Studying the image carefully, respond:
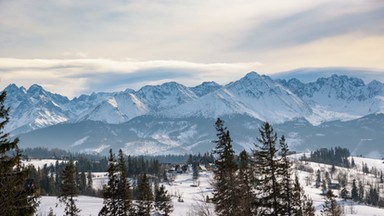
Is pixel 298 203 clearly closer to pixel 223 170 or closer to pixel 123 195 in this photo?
pixel 223 170

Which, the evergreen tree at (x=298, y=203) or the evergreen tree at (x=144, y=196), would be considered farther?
the evergreen tree at (x=144, y=196)

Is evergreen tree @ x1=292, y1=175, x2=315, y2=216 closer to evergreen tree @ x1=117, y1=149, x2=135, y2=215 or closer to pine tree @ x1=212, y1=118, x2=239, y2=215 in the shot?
pine tree @ x1=212, y1=118, x2=239, y2=215

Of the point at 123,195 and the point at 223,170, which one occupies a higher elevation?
the point at 223,170

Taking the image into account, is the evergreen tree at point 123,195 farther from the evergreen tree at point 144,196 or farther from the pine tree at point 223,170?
the evergreen tree at point 144,196

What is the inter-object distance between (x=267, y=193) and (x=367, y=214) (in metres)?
153

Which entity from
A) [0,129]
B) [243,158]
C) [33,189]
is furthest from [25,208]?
[243,158]

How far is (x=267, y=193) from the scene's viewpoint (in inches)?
1571

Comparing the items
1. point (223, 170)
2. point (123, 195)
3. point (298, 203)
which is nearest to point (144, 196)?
point (123, 195)

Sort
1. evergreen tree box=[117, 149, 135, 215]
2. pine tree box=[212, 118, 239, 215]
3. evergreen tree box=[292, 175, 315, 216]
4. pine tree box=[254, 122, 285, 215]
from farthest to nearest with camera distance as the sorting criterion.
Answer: evergreen tree box=[117, 149, 135, 215] < evergreen tree box=[292, 175, 315, 216] < pine tree box=[212, 118, 239, 215] < pine tree box=[254, 122, 285, 215]

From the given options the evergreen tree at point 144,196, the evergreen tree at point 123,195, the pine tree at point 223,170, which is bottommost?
the evergreen tree at point 144,196

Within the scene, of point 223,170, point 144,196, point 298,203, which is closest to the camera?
point 223,170

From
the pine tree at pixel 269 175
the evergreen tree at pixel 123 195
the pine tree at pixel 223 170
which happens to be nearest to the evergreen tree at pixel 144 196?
the evergreen tree at pixel 123 195

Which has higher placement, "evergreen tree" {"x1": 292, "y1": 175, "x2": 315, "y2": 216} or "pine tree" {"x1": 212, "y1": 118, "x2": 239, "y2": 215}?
"pine tree" {"x1": 212, "y1": 118, "x2": 239, "y2": 215}

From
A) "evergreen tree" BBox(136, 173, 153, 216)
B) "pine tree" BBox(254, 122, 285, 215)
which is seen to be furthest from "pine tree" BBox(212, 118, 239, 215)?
"evergreen tree" BBox(136, 173, 153, 216)
